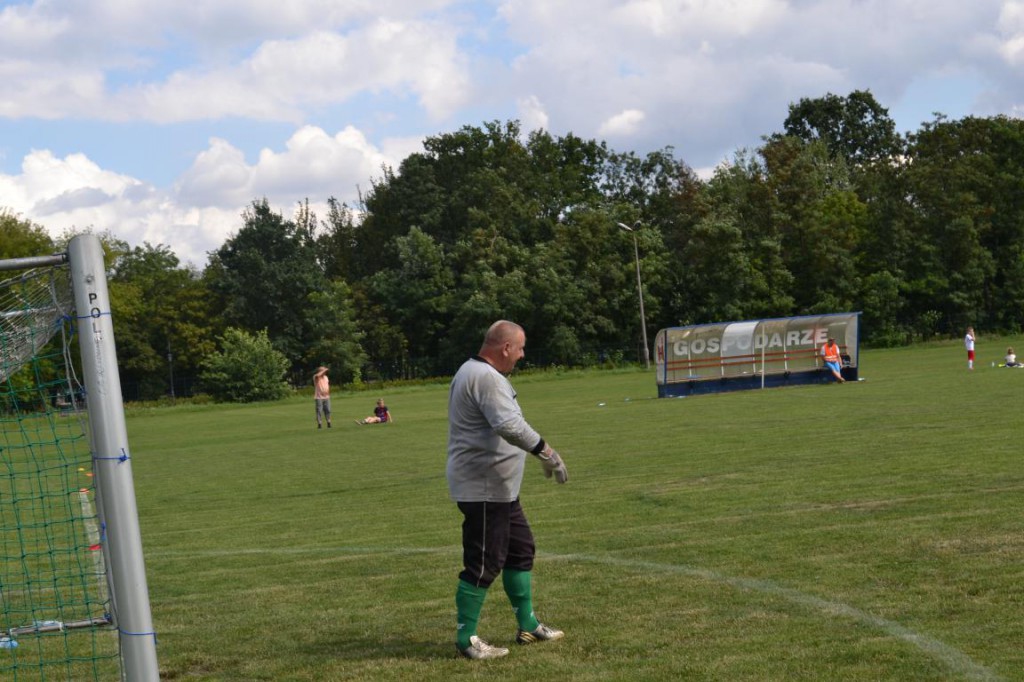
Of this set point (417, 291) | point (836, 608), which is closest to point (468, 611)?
point (836, 608)

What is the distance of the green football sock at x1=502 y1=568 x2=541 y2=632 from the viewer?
22.4ft

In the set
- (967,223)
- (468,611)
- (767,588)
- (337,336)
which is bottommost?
(767,588)

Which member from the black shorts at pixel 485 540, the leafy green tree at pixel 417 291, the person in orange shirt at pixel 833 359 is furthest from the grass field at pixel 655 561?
the leafy green tree at pixel 417 291

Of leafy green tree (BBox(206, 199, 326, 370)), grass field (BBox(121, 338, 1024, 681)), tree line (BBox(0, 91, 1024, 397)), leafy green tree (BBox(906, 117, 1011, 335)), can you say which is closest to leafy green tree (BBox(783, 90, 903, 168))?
tree line (BBox(0, 91, 1024, 397))

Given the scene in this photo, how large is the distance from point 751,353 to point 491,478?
1255 inches

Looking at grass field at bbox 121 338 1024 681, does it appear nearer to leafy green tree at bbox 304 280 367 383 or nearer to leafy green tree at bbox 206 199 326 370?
leafy green tree at bbox 304 280 367 383

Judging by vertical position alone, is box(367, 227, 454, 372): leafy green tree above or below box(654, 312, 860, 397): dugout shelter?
above

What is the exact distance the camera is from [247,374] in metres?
66.4

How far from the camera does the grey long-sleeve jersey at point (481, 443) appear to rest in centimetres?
667

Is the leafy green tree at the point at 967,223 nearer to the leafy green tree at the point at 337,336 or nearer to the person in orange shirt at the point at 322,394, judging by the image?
the leafy green tree at the point at 337,336

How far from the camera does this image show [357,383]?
75000mm

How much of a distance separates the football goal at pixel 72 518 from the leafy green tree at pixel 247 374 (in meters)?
54.7

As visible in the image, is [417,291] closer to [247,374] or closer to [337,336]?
[337,336]

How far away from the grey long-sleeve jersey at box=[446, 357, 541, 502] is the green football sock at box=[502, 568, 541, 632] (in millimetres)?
461
